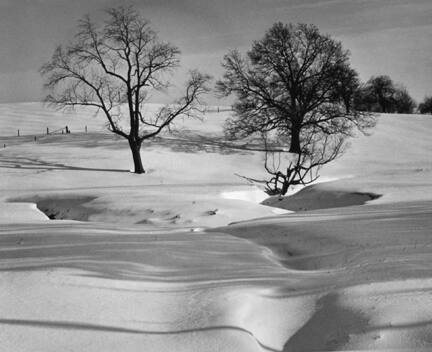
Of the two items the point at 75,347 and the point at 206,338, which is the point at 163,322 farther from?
the point at 75,347

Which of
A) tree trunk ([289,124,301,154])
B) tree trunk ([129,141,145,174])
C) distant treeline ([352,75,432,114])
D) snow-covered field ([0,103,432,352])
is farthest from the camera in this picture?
distant treeline ([352,75,432,114])

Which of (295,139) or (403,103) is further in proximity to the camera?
(403,103)

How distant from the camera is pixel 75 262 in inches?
224

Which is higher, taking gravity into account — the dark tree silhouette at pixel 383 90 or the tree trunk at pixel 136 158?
the dark tree silhouette at pixel 383 90

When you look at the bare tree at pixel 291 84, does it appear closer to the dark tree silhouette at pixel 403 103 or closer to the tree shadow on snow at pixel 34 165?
the tree shadow on snow at pixel 34 165

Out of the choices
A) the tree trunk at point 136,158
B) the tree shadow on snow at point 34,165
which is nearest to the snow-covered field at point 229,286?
the tree trunk at point 136,158

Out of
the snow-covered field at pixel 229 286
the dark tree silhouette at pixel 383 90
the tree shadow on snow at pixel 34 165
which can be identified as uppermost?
the dark tree silhouette at pixel 383 90

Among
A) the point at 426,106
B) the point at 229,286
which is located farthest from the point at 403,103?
the point at 229,286

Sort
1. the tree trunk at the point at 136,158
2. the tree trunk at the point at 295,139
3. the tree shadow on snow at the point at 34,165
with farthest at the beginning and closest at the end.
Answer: the tree trunk at the point at 295,139
the tree trunk at the point at 136,158
the tree shadow on snow at the point at 34,165

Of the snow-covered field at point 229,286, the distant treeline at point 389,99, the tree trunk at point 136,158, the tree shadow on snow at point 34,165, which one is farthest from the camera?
the distant treeline at point 389,99

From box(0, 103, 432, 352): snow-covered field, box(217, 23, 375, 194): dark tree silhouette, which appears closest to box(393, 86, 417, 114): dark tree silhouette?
box(217, 23, 375, 194): dark tree silhouette

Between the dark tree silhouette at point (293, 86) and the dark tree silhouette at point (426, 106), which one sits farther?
the dark tree silhouette at point (426, 106)

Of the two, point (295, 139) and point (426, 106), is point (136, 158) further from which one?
point (426, 106)

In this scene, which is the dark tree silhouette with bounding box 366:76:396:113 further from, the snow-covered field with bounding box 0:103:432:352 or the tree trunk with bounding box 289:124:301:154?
the snow-covered field with bounding box 0:103:432:352
